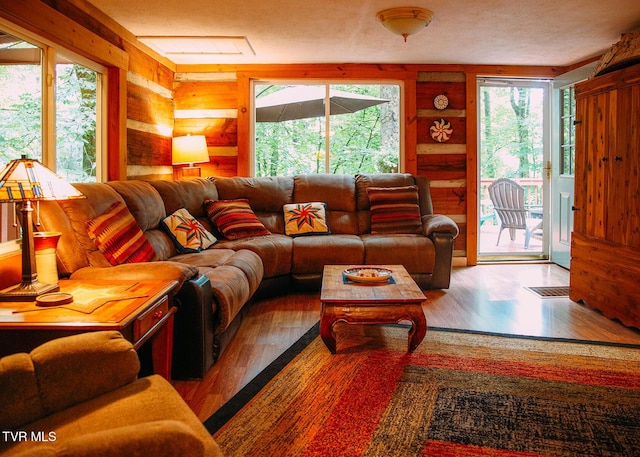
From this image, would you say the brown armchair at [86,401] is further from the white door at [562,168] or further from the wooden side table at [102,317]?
the white door at [562,168]

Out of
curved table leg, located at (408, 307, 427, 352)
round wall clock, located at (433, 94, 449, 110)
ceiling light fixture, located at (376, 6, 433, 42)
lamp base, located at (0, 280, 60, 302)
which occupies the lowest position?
curved table leg, located at (408, 307, 427, 352)

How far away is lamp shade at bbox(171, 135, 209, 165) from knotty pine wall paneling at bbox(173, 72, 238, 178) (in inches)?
17.5

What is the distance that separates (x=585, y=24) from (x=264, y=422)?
12.9 ft

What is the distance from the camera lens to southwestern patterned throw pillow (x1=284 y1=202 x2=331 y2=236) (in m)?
4.75

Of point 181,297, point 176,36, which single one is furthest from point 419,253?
point 176,36

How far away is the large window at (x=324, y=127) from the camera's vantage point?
19.1 ft

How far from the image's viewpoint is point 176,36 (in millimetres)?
4480

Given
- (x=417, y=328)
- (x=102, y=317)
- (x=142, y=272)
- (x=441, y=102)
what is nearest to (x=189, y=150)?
(x=441, y=102)

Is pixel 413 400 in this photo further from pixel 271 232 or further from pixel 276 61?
pixel 276 61

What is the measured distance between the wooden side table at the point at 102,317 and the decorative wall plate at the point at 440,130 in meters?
4.12

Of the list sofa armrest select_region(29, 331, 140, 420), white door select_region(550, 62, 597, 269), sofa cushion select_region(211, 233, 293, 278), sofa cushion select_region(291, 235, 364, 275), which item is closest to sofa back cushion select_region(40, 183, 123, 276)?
sofa armrest select_region(29, 331, 140, 420)

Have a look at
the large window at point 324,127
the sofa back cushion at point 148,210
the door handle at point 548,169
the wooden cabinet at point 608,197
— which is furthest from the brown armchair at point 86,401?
the door handle at point 548,169

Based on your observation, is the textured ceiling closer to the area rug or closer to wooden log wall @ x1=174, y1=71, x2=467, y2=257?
wooden log wall @ x1=174, y1=71, x2=467, y2=257

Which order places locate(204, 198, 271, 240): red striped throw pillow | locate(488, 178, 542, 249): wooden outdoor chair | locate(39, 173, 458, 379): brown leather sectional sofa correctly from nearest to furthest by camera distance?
locate(39, 173, 458, 379): brown leather sectional sofa
locate(204, 198, 271, 240): red striped throw pillow
locate(488, 178, 542, 249): wooden outdoor chair
